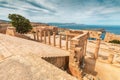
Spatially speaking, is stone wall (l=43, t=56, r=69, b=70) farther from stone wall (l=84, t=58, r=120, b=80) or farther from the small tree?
the small tree

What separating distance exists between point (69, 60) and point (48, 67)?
4643 mm

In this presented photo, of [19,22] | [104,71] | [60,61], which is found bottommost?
[104,71]

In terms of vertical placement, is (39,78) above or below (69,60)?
above

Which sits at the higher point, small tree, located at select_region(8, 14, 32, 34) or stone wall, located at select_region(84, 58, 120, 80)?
small tree, located at select_region(8, 14, 32, 34)

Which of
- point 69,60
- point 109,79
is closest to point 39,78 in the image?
point 69,60

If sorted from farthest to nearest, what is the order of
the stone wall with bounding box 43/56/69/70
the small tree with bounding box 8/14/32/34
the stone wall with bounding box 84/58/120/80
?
the small tree with bounding box 8/14/32/34
the stone wall with bounding box 84/58/120/80
the stone wall with bounding box 43/56/69/70

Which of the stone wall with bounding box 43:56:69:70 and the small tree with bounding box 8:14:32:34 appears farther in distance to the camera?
the small tree with bounding box 8:14:32:34

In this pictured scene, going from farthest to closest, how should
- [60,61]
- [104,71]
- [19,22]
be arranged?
[19,22], [104,71], [60,61]

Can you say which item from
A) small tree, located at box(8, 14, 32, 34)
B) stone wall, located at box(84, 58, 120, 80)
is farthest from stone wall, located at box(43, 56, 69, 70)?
small tree, located at box(8, 14, 32, 34)

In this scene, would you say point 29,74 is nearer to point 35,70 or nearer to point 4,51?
point 35,70

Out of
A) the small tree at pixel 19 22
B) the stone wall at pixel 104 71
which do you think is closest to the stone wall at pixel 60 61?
the stone wall at pixel 104 71

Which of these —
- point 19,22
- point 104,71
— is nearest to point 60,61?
point 104,71

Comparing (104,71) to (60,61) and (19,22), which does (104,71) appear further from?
(19,22)

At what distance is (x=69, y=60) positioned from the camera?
11.8 metres
